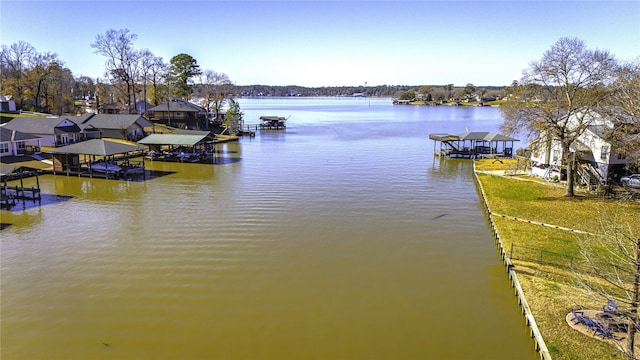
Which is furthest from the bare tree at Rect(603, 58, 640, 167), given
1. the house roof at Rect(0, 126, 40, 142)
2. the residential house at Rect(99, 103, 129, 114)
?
the residential house at Rect(99, 103, 129, 114)

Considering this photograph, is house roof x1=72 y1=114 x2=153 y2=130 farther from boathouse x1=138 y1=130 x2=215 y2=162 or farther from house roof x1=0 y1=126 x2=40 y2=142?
house roof x1=0 y1=126 x2=40 y2=142

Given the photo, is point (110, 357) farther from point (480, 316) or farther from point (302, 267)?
point (480, 316)

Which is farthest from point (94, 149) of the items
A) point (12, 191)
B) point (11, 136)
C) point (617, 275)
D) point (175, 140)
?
point (617, 275)

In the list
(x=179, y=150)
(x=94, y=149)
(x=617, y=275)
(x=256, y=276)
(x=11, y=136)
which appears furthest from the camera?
(x=179, y=150)

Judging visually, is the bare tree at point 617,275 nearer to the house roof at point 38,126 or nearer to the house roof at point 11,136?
the house roof at point 11,136

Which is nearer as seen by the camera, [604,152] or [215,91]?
[604,152]

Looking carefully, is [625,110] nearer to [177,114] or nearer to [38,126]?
[38,126]
